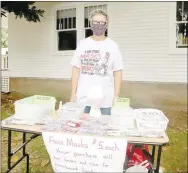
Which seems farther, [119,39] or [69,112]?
[119,39]

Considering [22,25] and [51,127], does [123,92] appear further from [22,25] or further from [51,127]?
[51,127]

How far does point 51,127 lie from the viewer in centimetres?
130

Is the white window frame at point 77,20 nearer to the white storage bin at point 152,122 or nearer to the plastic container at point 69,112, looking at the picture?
the plastic container at point 69,112

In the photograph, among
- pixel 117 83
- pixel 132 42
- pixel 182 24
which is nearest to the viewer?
pixel 117 83

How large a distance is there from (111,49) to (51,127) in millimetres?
520

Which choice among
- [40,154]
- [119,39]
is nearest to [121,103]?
[40,154]

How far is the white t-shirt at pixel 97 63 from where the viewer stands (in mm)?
1469

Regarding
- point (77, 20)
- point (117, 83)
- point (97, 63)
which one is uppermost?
point (77, 20)

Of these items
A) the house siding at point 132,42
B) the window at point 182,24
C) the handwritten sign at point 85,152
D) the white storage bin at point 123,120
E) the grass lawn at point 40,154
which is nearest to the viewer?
Result: the handwritten sign at point 85,152

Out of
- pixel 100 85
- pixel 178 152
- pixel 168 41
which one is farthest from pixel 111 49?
pixel 168 41

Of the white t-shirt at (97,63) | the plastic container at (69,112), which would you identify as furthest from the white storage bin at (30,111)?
the white t-shirt at (97,63)

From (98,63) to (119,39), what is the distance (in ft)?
10.4

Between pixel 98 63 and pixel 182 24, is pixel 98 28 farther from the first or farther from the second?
pixel 182 24

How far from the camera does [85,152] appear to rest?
1199 millimetres
